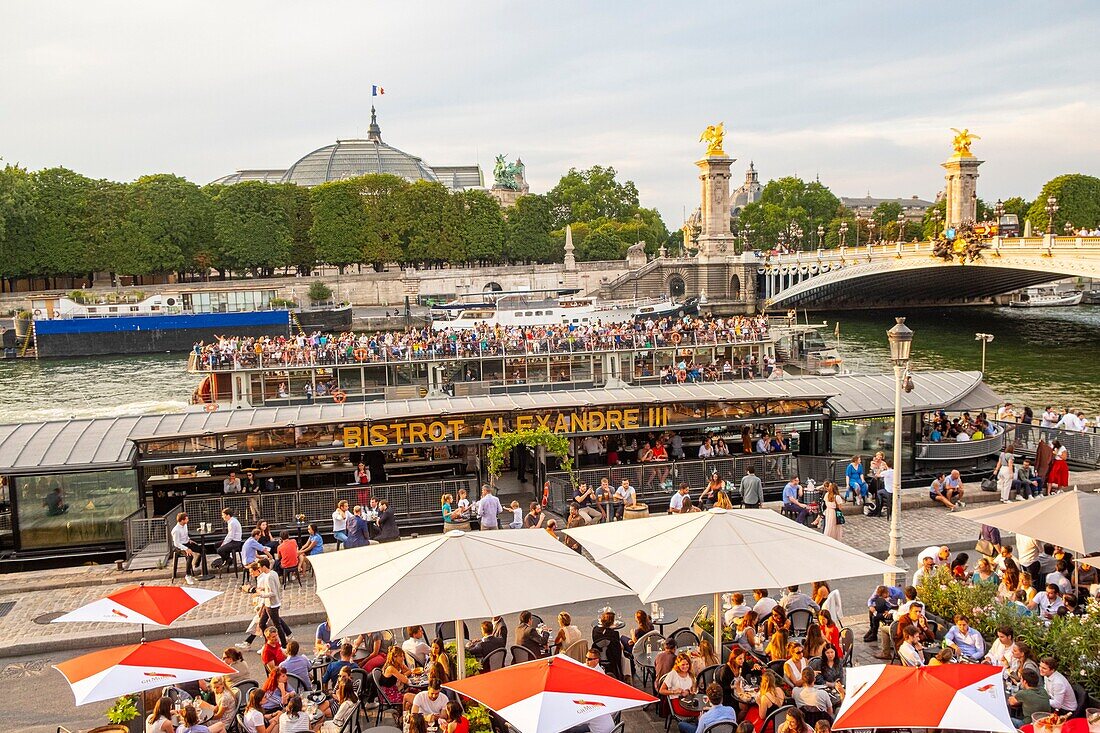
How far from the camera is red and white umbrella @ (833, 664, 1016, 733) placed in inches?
290

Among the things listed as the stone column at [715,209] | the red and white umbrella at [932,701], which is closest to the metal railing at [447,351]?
the red and white umbrella at [932,701]

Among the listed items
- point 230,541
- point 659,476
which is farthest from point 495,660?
point 659,476

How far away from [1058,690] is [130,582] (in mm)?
12509

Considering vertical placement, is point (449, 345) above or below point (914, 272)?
below

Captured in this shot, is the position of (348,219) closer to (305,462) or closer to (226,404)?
(226,404)

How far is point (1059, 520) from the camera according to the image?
1147cm

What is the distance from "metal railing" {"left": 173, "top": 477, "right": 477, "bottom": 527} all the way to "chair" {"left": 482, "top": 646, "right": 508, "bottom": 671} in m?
6.96

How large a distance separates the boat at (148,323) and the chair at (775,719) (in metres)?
66.6

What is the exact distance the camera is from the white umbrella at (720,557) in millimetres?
9516

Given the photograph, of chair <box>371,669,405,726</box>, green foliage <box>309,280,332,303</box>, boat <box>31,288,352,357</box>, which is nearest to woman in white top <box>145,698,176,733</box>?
chair <box>371,669,405,726</box>

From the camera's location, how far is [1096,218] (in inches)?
3920

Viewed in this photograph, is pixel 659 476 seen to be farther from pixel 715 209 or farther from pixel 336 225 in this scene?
pixel 336 225

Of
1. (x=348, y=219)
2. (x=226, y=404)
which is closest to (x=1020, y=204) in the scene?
(x=348, y=219)

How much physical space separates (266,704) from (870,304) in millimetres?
87532
